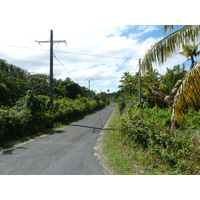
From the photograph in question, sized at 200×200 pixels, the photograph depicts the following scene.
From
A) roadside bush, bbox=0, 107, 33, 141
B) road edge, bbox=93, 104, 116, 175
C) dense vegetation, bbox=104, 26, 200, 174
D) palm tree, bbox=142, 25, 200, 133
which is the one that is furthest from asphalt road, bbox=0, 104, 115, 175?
palm tree, bbox=142, 25, 200, 133

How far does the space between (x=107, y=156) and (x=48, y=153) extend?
2.00m

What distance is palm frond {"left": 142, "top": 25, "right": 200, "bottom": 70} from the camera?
4.47 meters

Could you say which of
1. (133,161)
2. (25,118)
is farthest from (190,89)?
(25,118)

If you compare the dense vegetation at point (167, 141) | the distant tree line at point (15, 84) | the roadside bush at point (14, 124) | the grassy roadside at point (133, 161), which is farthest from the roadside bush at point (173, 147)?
the distant tree line at point (15, 84)

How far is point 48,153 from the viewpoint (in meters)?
5.36

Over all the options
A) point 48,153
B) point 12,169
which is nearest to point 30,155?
point 48,153

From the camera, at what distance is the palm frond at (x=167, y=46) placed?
447 centimetres

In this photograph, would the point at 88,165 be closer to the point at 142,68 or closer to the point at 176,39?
the point at 142,68

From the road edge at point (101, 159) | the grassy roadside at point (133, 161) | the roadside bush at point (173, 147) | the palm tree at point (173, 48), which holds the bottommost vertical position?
the road edge at point (101, 159)

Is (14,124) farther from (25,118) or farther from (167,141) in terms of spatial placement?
(167,141)

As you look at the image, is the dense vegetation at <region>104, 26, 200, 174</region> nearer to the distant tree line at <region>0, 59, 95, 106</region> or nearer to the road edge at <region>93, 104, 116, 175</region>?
the road edge at <region>93, 104, 116, 175</region>

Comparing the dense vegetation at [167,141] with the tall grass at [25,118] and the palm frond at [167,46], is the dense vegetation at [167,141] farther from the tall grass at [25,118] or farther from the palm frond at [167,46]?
the tall grass at [25,118]

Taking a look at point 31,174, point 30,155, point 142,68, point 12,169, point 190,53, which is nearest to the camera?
point 31,174

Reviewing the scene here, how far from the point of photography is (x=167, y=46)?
181 inches
